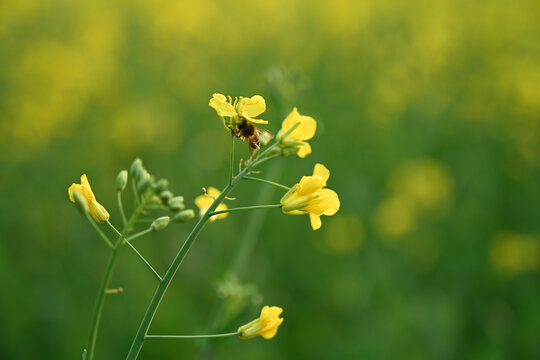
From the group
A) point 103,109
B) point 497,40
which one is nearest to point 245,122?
point 103,109

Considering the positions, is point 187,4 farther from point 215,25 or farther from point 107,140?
point 107,140

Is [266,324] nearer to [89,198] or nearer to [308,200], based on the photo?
[308,200]

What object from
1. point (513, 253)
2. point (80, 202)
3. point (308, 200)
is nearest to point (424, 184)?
point (513, 253)

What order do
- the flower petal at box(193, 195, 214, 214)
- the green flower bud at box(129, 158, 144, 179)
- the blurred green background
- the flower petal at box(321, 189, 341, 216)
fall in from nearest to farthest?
the green flower bud at box(129, 158, 144, 179) < the flower petal at box(321, 189, 341, 216) < the flower petal at box(193, 195, 214, 214) < the blurred green background

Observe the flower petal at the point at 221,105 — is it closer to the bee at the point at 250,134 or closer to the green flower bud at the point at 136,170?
the bee at the point at 250,134

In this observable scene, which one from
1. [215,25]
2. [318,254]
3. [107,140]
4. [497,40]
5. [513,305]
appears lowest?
[513,305]

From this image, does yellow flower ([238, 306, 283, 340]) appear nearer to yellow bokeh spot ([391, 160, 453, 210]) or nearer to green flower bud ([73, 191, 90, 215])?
green flower bud ([73, 191, 90, 215])

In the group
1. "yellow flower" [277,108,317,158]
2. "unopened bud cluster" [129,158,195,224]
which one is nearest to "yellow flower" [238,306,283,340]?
"unopened bud cluster" [129,158,195,224]
